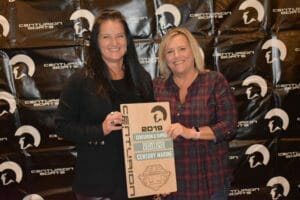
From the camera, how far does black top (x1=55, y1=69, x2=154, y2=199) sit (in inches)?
61.4

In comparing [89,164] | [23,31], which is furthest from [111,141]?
[23,31]

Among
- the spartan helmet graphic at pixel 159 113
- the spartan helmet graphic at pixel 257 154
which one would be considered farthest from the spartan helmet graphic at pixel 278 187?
the spartan helmet graphic at pixel 159 113

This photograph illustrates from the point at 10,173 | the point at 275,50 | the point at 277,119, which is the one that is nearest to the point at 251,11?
the point at 275,50

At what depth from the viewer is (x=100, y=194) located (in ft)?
5.14

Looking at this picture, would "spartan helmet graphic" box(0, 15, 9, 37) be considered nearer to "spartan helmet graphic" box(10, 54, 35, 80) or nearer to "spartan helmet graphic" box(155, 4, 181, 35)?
"spartan helmet graphic" box(10, 54, 35, 80)

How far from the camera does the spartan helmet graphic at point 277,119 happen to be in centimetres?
261

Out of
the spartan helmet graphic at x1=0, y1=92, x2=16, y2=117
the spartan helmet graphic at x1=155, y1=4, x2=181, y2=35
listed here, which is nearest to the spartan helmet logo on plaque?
the spartan helmet graphic at x1=0, y1=92, x2=16, y2=117

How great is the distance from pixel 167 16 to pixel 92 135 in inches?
48.6

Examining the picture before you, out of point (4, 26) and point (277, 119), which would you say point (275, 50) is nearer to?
point (277, 119)

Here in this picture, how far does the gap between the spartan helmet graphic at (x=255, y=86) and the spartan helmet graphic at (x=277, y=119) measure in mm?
148

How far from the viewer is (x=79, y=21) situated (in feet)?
7.95

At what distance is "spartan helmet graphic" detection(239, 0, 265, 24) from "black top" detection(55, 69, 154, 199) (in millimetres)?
1315

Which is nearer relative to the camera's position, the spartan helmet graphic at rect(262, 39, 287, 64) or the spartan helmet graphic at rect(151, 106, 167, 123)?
the spartan helmet graphic at rect(151, 106, 167, 123)

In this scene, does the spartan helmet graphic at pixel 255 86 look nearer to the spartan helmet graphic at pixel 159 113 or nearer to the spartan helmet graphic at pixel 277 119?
the spartan helmet graphic at pixel 277 119
